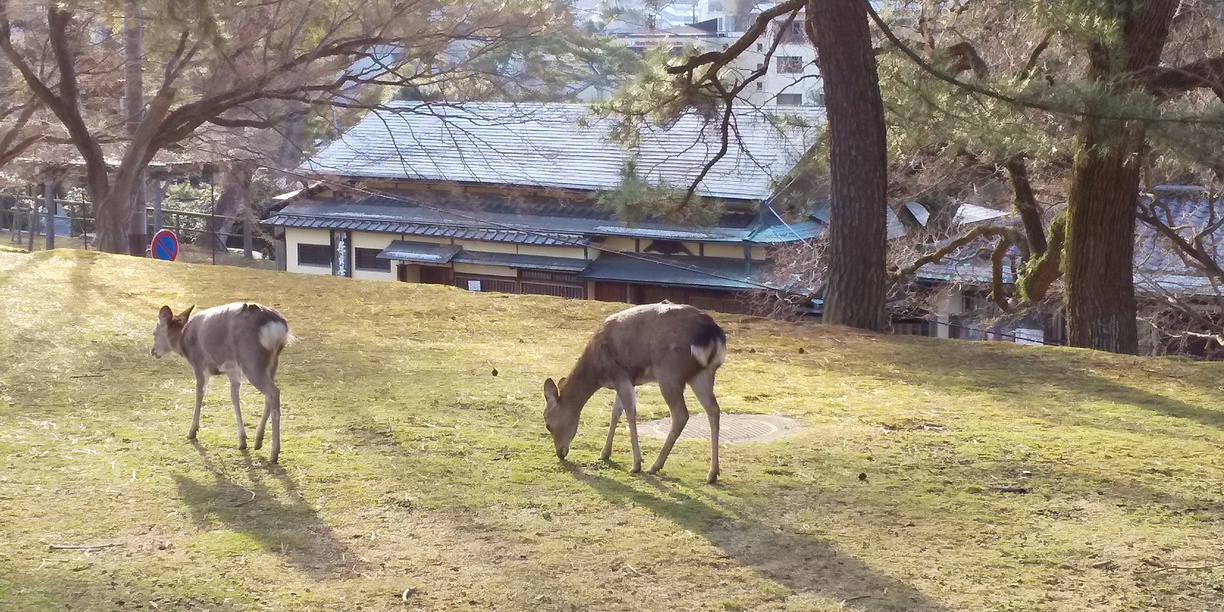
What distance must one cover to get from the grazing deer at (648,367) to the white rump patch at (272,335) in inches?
51.3

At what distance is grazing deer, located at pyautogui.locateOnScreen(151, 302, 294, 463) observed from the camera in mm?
5801

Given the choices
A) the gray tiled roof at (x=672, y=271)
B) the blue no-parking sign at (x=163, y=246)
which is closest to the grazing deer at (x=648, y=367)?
the gray tiled roof at (x=672, y=271)

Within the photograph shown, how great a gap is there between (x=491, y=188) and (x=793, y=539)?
17977mm

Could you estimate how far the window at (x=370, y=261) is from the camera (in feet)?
78.5

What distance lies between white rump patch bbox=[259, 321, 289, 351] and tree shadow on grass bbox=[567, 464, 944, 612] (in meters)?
1.60

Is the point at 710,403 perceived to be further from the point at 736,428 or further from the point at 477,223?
the point at 477,223

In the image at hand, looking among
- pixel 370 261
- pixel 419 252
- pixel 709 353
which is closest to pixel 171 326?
pixel 709 353

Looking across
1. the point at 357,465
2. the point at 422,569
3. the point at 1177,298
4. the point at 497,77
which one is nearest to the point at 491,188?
the point at 497,77

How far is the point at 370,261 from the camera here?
2409cm

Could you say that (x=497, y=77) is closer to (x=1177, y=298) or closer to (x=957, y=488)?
(x=1177, y=298)

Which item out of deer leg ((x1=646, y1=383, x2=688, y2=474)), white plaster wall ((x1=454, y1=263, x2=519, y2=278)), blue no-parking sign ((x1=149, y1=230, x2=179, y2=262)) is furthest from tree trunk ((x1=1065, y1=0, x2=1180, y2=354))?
blue no-parking sign ((x1=149, y1=230, x2=179, y2=262))

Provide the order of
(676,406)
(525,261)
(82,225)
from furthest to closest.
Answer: (82,225), (525,261), (676,406)

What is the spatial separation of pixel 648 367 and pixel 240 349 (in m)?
1.96

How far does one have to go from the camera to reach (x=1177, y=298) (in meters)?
17.3
